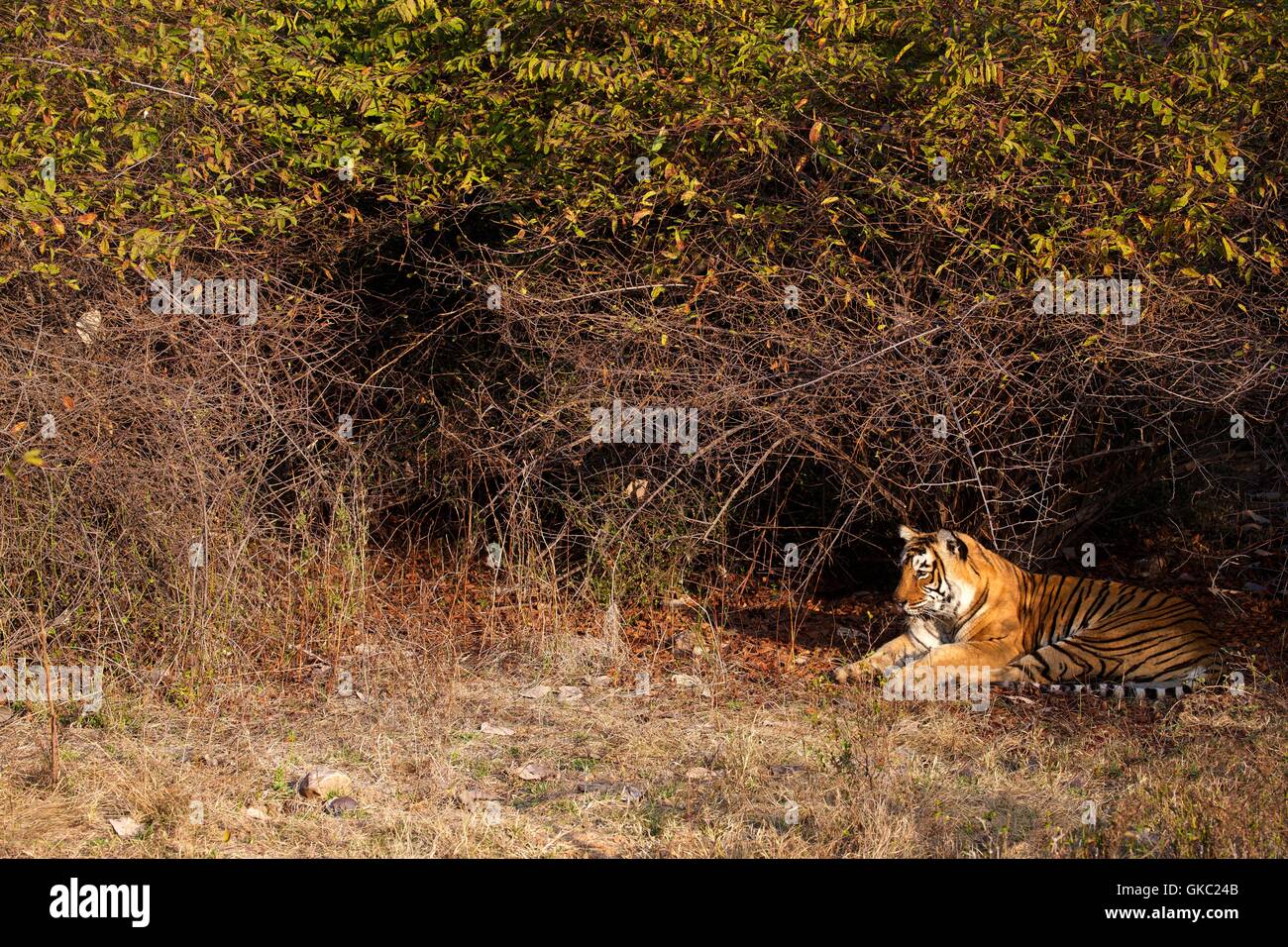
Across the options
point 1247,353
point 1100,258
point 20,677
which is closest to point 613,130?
point 1100,258

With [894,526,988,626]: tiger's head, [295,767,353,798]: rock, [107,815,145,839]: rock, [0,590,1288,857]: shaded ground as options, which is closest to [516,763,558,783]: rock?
[0,590,1288,857]: shaded ground

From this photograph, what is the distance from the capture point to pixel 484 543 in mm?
8016

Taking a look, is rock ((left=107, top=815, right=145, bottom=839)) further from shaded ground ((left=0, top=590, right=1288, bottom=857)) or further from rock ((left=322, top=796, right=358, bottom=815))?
rock ((left=322, top=796, right=358, bottom=815))

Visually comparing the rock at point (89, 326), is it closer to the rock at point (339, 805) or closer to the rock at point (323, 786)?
the rock at point (323, 786)

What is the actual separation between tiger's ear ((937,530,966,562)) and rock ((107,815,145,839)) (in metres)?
4.23

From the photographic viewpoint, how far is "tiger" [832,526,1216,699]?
22.1 feet

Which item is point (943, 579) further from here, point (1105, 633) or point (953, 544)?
point (1105, 633)

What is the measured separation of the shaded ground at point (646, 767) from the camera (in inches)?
184

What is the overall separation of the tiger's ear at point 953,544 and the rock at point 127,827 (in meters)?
4.23

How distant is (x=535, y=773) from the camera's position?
18.1 feet

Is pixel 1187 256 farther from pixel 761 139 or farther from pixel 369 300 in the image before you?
pixel 369 300

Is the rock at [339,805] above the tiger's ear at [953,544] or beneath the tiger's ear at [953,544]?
beneath

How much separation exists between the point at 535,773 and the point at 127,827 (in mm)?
1611

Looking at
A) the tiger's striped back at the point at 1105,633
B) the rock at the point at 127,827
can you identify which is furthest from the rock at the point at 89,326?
the tiger's striped back at the point at 1105,633
